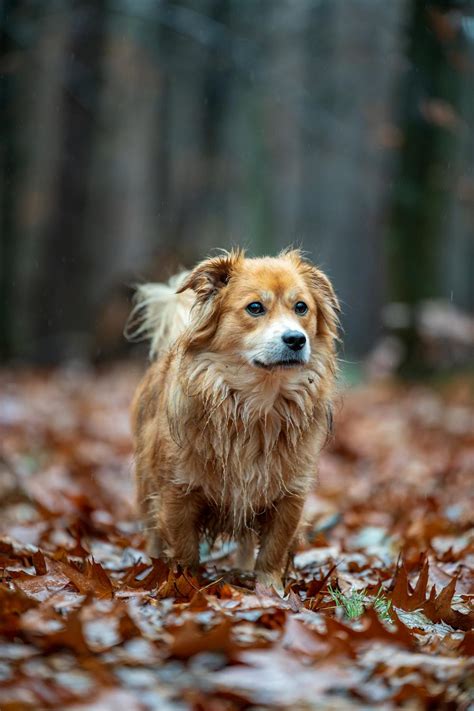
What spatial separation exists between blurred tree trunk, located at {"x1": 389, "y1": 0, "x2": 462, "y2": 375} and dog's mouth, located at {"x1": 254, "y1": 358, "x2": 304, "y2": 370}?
7.80 meters

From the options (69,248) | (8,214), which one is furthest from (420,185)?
(8,214)

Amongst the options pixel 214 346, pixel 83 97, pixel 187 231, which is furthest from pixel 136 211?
pixel 214 346

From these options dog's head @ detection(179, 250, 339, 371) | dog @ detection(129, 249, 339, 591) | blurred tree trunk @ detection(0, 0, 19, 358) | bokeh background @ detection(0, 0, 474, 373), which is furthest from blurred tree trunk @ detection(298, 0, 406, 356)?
dog @ detection(129, 249, 339, 591)

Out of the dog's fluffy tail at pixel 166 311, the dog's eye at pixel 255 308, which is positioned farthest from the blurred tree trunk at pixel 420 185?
the dog's eye at pixel 255 308

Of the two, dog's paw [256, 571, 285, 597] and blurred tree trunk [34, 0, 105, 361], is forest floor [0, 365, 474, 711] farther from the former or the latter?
blurred tree trunk [34, 0, 105, 361]

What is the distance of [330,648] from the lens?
2.83 meters

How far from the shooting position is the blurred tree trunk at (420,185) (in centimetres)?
1152

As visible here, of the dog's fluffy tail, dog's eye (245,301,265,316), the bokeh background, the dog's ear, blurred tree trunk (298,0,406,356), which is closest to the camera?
dog's eye (245,301,265,316)

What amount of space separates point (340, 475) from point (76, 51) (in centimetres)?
1080

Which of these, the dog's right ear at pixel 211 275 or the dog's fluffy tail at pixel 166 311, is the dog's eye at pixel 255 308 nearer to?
the dog's right ear at pixel 211 275

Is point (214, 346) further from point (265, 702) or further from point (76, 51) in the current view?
point (76, 51)

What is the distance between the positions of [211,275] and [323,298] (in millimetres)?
612

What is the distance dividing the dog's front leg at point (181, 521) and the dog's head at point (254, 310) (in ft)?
2.42

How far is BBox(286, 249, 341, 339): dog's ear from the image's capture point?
4.49 m
